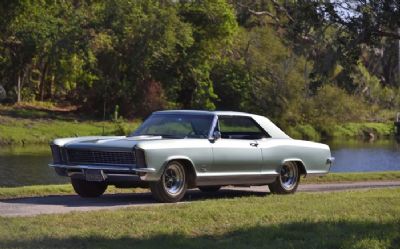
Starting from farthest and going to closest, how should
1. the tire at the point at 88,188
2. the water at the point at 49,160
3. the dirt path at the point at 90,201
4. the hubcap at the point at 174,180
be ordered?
the water at the point at 49,160 < the tire at the point at 88,188 < the hubcap at the point at 174,180 < the dirt path at the point at 90,201

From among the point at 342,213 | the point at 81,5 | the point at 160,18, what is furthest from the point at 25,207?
the point at 81,5

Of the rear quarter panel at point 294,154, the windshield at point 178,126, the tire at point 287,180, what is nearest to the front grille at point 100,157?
the windshield at point 178,126

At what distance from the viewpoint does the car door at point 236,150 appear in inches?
569

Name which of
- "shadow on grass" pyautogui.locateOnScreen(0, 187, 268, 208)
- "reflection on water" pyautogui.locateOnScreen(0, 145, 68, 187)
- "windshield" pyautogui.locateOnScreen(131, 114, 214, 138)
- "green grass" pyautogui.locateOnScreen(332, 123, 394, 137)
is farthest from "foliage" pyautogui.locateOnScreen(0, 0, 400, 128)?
"windshield" pyautogui.locateOnScreen(131, 114, 214, 138)

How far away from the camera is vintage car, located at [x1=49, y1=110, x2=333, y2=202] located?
13.4 meters

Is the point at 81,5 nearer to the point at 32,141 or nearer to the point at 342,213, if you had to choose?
the point at 32,141

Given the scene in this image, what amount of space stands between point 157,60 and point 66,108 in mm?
6727

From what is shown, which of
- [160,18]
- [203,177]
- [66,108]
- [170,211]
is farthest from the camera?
[66,108]

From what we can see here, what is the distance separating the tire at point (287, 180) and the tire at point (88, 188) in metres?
3.25

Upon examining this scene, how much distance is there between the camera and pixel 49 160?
30656 mm

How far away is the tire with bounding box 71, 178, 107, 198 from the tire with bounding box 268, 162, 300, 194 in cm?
325

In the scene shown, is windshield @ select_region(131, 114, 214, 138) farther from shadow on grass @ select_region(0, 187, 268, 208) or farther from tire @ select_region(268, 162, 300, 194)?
tire @ select_region(268, 162, 300, 194)

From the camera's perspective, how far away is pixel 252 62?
5244 cm

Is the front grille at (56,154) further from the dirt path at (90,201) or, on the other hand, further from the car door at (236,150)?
the car door at (236,150)
